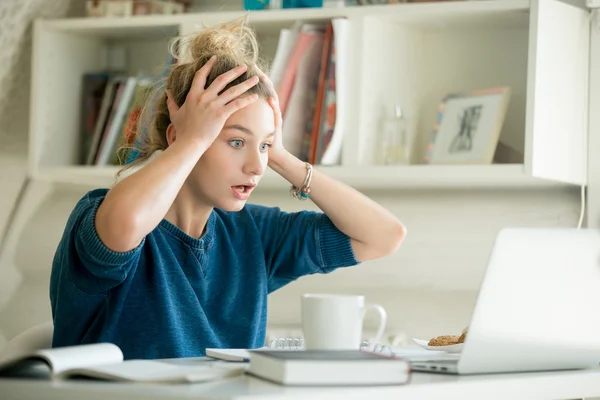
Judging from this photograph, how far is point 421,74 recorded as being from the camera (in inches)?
105

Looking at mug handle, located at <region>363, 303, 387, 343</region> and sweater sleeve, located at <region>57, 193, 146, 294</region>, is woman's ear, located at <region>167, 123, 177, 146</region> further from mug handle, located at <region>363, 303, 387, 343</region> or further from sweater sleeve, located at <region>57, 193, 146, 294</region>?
mug handle, located at <region>363, 303, 387, 343</region>

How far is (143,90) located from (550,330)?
178 cm

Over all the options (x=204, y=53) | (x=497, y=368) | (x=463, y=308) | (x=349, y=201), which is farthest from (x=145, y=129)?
(x=463, y=308)

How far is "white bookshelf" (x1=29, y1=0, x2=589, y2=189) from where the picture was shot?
2295mm

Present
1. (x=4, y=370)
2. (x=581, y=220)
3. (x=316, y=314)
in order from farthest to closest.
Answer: (x=581, y=220), (x=316, y=314), (x=4, y=370)

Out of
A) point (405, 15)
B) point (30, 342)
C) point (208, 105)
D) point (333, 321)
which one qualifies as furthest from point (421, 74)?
point (333, 321)

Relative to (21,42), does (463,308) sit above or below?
below

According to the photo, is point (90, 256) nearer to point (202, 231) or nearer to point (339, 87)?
point (202, 231)

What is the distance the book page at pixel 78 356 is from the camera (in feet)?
3.23

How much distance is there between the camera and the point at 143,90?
2711 mm

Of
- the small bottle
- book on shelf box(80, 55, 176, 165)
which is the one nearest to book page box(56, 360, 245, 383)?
the small bottle

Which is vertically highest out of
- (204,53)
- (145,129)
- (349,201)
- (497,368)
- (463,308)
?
(204,53)

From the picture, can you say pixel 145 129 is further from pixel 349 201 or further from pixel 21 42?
pixel 21 42

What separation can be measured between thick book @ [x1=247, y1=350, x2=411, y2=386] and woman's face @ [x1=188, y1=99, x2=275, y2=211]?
0.66 meters
